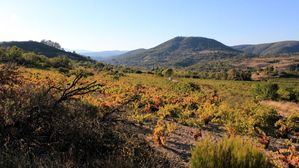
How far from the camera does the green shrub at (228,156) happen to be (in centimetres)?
570

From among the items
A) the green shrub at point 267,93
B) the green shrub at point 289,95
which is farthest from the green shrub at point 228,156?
the green shrub at point 289,95

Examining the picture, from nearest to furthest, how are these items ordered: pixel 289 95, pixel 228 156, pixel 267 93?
1. pixel 228 156
2. pixel 289 95
3. pixel 267 93

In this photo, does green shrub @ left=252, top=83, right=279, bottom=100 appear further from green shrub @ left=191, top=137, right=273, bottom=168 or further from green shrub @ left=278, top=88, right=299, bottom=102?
green shrub @ left=191, top=137, right=273, bottom=168

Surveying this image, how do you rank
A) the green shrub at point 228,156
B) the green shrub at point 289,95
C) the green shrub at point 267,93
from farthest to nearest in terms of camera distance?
the green shrub at point 267,93 → the green shrub at point 289,95 → the green shrub at point 228,156

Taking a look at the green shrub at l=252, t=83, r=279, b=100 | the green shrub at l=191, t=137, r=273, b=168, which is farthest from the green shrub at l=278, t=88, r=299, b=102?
the green shrub at l=191, t=137, r=273, b=168

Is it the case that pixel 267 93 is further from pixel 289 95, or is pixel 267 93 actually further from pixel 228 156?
pixel 228 156

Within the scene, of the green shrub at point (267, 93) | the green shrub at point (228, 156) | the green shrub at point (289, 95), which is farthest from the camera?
the green shrub at point (267, 93)

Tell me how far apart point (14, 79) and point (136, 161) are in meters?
3.31

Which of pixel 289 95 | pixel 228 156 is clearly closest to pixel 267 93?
pixel 289 95

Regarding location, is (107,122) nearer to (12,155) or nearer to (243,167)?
(12,155)

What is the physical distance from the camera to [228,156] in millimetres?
5867

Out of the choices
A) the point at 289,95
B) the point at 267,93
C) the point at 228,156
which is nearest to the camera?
the point at 228,156

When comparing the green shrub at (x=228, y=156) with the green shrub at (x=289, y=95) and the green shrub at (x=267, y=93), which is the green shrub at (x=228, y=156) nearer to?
the green shrub at (x=267, y=93)

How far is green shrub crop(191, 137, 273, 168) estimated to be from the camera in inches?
225
